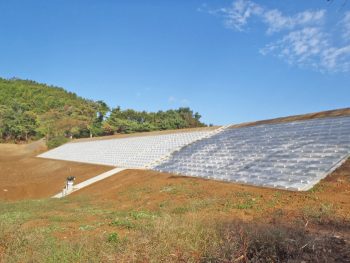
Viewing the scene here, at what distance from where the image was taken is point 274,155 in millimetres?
16516

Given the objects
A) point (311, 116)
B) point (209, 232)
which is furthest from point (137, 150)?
point (209, 232)

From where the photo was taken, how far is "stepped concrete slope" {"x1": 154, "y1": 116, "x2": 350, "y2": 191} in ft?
43.4

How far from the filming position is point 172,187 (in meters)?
15.6

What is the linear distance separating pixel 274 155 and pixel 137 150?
18373 mm

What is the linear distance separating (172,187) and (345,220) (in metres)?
8.94

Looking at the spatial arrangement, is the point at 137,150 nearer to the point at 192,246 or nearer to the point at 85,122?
the point at 192,246

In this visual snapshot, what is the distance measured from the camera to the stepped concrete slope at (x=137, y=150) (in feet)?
90.0

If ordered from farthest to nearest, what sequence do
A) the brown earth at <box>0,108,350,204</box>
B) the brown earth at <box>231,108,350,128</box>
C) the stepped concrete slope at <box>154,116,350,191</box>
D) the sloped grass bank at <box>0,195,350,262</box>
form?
the brown earth at <box>231,108,350,128</box>
the stepped concrete slope at <box>154,116,350,191</box>
the brown earth at <box>0,108,350,204</box>
the sloped grass bank at <box>0,195,350,262</box>

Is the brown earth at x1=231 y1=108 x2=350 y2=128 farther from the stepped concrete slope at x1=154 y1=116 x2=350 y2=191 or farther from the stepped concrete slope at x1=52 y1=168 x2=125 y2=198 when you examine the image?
the stepped concrete slope at x1=52 y1=168 x2=125 y2=198

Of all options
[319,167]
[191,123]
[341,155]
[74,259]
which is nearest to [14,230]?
[74,259]

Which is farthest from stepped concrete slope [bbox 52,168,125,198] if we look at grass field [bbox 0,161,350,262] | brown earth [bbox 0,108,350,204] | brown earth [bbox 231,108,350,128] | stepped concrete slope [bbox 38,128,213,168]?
brown earth [bbox 231,108,350,128]

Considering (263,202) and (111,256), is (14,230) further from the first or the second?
(263,202)

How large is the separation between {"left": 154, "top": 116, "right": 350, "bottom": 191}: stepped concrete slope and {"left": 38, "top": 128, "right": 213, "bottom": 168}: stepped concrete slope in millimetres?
2971

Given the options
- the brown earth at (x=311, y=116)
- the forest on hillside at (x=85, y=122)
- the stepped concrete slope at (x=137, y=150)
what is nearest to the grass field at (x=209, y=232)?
the brown earth at (x=311, y=116)
